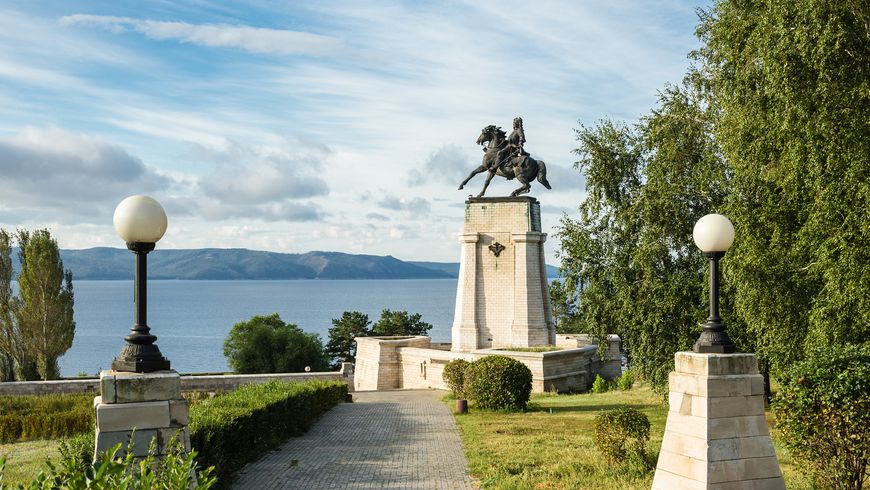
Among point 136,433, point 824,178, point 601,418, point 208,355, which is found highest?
point 824,178

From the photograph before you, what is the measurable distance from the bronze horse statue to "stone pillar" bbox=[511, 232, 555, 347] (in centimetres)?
208

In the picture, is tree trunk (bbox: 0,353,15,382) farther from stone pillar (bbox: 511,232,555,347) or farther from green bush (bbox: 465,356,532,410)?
green bush (bbox: 465,356,532,410)

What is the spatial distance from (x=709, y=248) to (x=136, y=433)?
6.43m

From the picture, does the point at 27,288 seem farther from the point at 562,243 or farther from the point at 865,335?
the point at 865,335

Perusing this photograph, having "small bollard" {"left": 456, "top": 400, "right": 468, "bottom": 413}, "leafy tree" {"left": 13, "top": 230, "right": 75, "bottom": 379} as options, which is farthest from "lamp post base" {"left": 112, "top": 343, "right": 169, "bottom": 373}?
"leafy tree" {"left": 13, "top": 230, "right": 75, "bottom": 379}

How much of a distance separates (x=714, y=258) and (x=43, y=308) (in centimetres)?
3304

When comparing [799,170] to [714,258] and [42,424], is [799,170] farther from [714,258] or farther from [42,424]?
[42,424]

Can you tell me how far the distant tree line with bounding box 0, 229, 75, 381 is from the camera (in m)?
33.4

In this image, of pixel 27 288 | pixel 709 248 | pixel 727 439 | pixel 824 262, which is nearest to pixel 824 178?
pixel 824 262

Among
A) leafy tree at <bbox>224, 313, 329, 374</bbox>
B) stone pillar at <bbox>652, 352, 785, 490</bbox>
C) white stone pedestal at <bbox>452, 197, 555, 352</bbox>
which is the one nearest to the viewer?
stone pillar at <bbox>652, 352, 785, 490</bbox>

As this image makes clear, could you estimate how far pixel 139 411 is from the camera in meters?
6.81

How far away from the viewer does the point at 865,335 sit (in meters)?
12.2

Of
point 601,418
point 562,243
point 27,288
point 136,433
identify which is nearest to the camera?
point 136,433

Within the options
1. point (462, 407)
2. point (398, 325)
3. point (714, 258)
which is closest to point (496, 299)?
point (462, 407)
